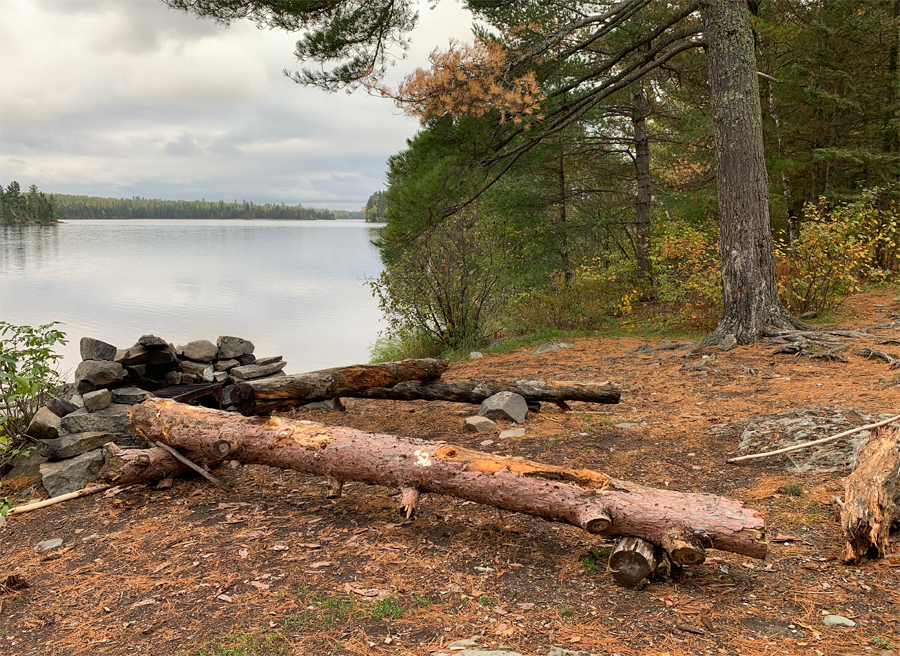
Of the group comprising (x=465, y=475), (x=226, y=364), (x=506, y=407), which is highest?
(x=465, y=475)

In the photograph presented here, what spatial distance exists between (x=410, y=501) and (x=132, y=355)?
4.72 metres

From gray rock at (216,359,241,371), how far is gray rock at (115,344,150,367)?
4.23 feet

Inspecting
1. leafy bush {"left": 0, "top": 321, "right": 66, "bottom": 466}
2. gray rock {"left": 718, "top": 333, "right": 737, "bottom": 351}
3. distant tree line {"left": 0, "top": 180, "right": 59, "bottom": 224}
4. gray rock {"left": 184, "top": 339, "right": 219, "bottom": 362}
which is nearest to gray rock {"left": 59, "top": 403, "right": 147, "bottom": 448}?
leafy bush {"left": 0, "top": 321, "right": 66, "bottom": 466}

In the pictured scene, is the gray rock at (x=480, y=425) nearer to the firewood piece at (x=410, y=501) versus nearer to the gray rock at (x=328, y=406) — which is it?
the gray rock at (x=328, y=406)

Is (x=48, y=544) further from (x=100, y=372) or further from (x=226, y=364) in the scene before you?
(x=226, y=364)

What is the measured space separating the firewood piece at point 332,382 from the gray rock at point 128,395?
1723 mm

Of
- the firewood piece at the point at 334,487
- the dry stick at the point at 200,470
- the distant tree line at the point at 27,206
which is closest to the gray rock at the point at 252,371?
the dry stick at the point at 200,470

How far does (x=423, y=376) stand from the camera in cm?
601

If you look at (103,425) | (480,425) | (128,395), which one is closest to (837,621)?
(480,425)

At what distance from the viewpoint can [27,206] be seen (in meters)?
43.9

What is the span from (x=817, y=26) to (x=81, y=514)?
1627 cm

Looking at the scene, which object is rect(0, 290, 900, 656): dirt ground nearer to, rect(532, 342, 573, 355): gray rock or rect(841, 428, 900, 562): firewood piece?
rect(841, 428, 900, 562): firewood piece

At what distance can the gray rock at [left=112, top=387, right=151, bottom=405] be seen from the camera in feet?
20.1

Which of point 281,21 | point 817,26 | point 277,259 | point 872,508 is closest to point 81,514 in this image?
point 872,508
